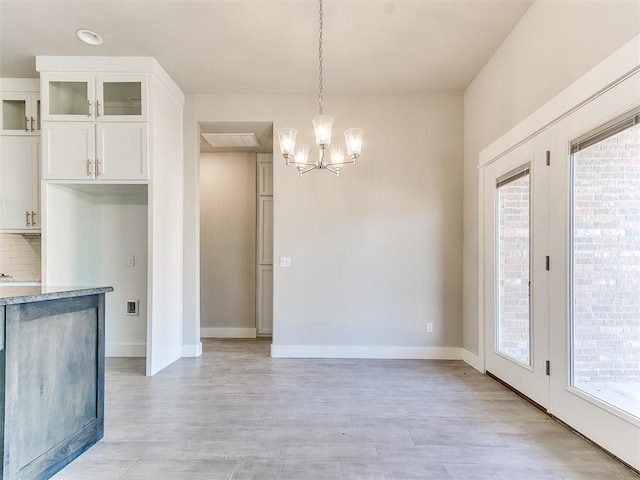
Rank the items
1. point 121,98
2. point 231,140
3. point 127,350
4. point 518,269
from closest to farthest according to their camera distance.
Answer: point 518,269
point 121,98
point 127,350
point 231,140

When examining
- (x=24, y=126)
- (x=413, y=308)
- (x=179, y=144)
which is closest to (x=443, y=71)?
(x=413, y=308)

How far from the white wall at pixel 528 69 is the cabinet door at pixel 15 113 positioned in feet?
15.5

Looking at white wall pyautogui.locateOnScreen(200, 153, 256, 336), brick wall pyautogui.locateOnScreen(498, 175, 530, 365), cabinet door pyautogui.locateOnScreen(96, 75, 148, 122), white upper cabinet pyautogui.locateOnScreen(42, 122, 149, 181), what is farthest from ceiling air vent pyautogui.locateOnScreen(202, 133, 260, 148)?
brick wall pyautogui.locateOnScreen(498, 175, 530, 365)

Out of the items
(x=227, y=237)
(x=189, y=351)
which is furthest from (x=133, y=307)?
(x=227, y=237)

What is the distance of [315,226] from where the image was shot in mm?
4219

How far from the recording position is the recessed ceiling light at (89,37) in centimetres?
311

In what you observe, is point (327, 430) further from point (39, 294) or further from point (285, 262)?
point (285, 262)

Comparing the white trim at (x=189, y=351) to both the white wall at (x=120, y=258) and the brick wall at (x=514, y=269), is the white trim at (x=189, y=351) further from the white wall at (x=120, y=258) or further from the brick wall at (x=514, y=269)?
the brick wall at (x=514, y=269)

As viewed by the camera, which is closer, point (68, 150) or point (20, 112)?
point (68, 150)

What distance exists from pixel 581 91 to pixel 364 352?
123 inches

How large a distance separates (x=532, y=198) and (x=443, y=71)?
1779mm

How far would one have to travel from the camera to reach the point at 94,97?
3500mm

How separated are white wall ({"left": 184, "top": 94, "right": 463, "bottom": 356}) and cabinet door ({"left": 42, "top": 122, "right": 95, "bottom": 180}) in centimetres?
141

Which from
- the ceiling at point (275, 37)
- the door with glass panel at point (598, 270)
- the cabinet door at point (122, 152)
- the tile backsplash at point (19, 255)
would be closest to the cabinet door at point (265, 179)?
the ceiling at point (275, 37)
